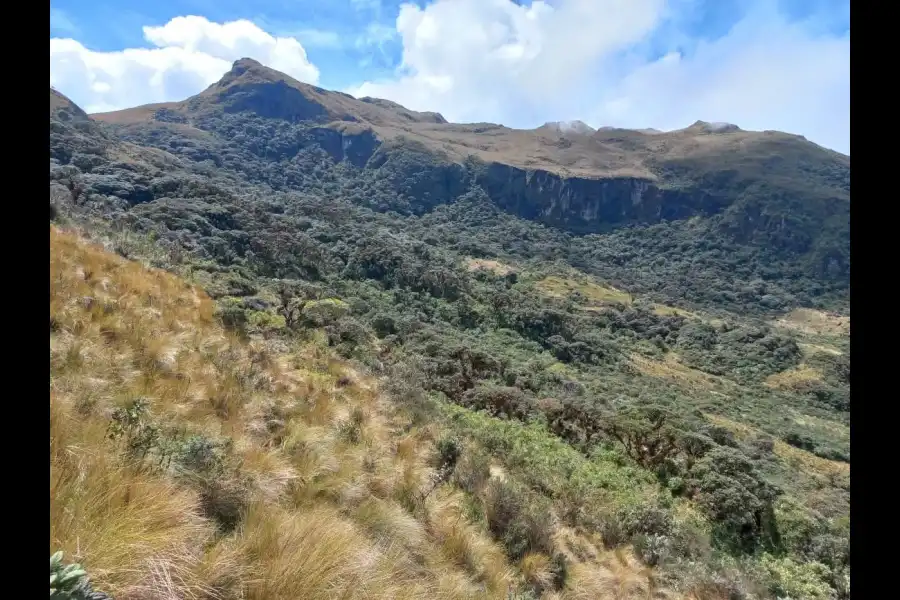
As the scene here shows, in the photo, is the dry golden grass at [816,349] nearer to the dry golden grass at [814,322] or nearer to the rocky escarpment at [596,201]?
the dry golden grass at [814,322]

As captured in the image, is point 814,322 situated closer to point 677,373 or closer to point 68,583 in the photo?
point 677,373

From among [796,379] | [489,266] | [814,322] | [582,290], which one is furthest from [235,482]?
[814,322]

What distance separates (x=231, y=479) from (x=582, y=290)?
78267mm

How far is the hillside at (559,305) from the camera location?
22.9 ft

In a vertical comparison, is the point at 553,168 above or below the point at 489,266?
above

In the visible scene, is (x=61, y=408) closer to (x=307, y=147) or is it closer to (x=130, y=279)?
(x=130, y=279)

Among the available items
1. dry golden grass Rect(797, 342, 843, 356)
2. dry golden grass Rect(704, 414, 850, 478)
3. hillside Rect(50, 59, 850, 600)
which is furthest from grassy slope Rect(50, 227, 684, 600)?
dry golden grass Rect(797, 342, 843, 356)

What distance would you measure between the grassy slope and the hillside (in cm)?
14

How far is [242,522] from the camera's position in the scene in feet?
8.71

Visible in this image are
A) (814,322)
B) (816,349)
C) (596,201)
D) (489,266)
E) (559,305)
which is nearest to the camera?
(559,305)

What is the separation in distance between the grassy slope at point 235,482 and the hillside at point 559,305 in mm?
143

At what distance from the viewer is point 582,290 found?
77.4 metres

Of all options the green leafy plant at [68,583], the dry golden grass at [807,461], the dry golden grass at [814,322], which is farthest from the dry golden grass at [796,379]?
the green leafy plant at [68,583]

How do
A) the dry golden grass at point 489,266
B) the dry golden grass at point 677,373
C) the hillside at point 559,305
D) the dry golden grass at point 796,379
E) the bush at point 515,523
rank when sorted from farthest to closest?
the dry golden grass at point 489,266 < the dry golden grass at point 796,379 < the dry golden grass at point 677,373 < the hillside at point 559,305 < the bush at point 515,523
